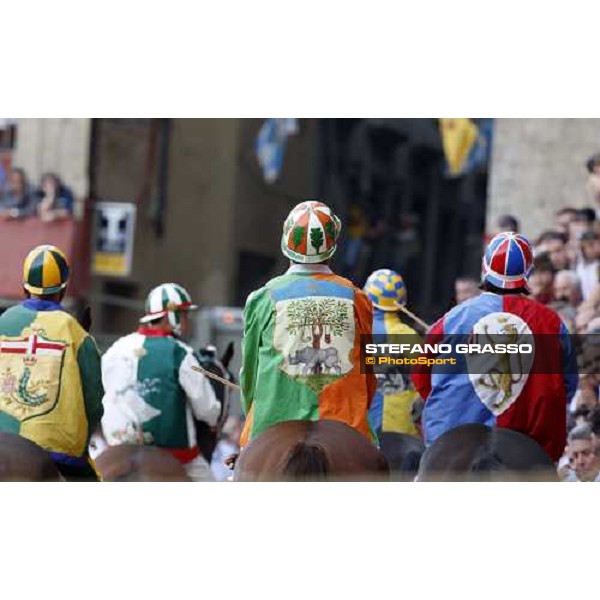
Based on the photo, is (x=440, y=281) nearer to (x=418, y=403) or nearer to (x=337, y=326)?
(x=418, y=403)

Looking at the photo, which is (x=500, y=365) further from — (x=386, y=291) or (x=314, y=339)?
(x=386, y=291)

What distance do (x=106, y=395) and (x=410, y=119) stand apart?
454cm

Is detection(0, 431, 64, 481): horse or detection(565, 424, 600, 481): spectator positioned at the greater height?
detection(565, 424, 600, 481): spectator

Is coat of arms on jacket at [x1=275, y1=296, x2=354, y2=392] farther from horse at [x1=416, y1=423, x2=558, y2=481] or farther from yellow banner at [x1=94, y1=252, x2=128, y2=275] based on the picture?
yellow banner at [x1=94, y1=252, x2=128, y2=275]

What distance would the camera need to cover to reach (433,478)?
30.3ft

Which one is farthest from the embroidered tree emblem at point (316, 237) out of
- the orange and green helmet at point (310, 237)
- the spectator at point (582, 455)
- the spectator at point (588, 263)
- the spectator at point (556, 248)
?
the spectator at point (556, 248)

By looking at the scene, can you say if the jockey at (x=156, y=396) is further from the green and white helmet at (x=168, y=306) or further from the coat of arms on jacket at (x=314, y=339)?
the coat of arms on jacket at (x=314, y=339)

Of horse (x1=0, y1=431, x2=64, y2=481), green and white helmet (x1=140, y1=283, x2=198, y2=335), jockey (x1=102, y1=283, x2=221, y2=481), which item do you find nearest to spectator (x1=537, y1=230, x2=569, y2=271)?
green and white helmet (x1=140, y1=283, x2=198, y2=335)

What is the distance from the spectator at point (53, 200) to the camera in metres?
15.1

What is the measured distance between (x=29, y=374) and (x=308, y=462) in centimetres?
173

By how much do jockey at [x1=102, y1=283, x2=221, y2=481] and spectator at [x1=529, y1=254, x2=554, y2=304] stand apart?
9.06 ft

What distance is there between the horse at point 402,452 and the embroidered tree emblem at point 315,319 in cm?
135

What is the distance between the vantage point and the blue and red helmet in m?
9.16

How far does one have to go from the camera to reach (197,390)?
10.3m
